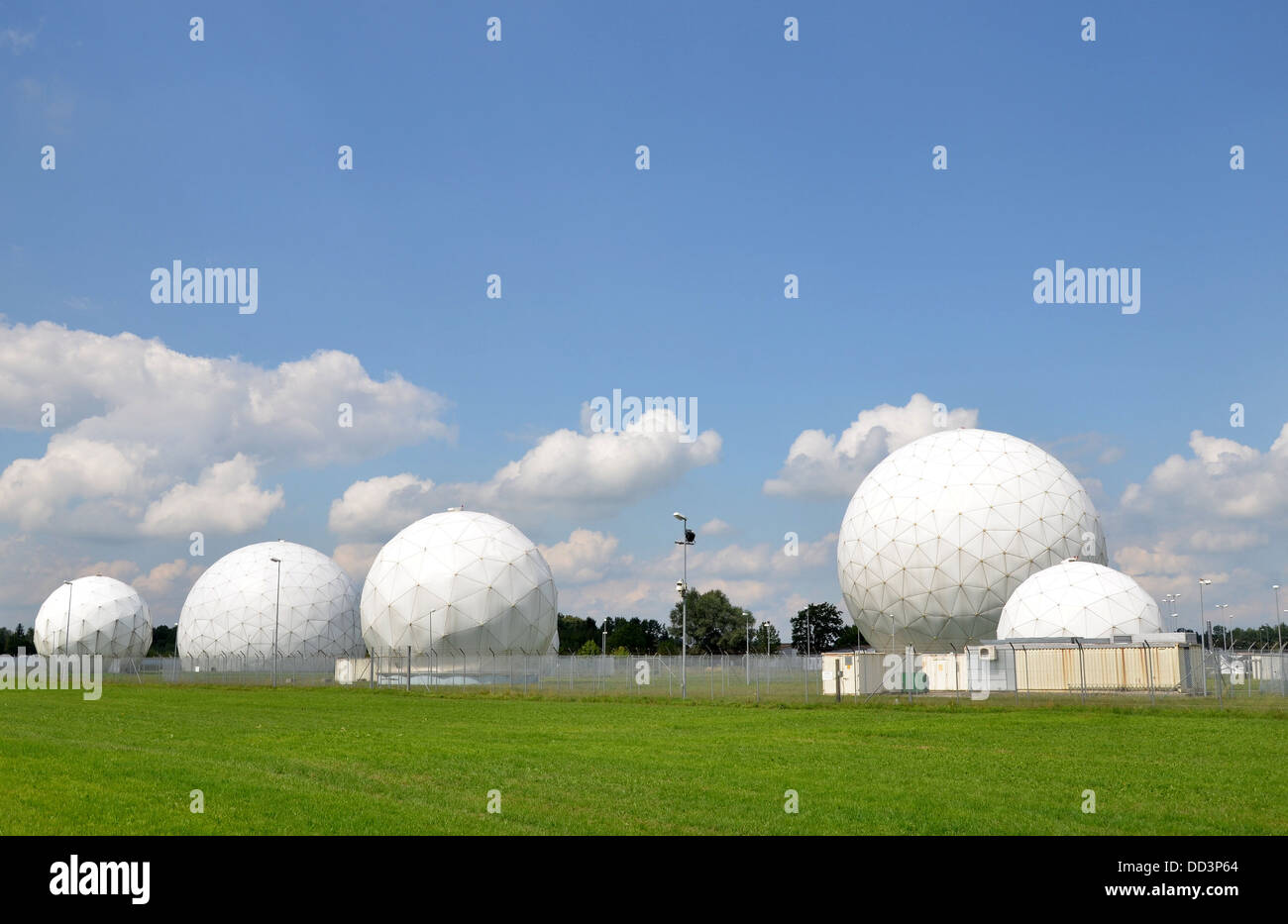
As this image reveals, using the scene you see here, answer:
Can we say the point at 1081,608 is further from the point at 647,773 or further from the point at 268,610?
the point at 268,610

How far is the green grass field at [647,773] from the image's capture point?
11.0 m

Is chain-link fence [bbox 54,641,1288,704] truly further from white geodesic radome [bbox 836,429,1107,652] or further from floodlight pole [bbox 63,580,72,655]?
floodlight pole [bbox 63,580,72,655]

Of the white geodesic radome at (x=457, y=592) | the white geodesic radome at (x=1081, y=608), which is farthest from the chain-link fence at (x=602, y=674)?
the white geodesic radome at (x=1081, y=608)

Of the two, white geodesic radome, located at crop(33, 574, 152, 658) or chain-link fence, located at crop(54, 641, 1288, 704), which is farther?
white geodesic radome, located at crop(33, 574, 152, 658)

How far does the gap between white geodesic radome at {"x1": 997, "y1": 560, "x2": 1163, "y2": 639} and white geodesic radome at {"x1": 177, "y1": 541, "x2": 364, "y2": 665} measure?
4607 cm

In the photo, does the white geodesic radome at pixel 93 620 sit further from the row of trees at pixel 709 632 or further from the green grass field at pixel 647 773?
the green grass field at pixel 647 773

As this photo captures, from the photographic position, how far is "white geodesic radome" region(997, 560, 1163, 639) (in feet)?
134

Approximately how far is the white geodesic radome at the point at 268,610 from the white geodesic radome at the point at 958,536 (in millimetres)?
37647

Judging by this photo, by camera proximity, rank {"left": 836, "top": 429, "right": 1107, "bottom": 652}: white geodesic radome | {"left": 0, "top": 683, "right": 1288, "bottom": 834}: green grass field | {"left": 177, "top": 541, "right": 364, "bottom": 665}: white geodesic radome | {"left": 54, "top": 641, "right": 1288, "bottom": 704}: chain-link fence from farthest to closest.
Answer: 1. {"left": 177, "top": 541, "right": 364, "bottom": 665}: white geodesic radome
2. {"left": 836, "top": 429, "right": 1107, "bottom": 652}: white geodesic radome
3. {"left": 54, "top": 641, "right": 1288, "bottom": 704}: chain-link fence
4. {"left": 0, "top": 683, "right": 1288, "bottom": 834}: green grass field

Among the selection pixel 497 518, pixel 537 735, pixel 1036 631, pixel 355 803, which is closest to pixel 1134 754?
pixel 537 735

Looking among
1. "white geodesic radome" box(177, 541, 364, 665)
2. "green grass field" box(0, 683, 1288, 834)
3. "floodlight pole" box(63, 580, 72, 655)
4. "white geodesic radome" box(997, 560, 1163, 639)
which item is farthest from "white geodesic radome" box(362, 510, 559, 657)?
"floodlight pole" box(63, 580, 72, 655)
